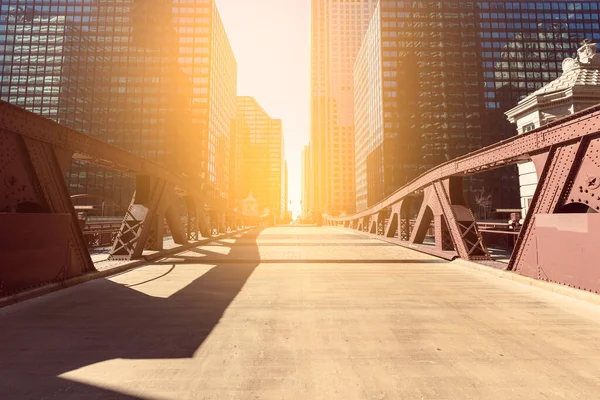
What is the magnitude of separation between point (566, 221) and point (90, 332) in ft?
31.6

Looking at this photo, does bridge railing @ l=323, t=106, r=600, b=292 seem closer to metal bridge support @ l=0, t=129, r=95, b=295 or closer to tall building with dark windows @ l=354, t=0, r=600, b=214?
metal bridge support @ l=0, t=129, r=95, b=295

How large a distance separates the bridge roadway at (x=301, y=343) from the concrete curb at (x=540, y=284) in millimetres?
196

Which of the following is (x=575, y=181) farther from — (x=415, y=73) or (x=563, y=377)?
(x=415, y=73)

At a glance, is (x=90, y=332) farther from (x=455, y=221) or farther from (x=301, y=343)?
(x=455, y=221)

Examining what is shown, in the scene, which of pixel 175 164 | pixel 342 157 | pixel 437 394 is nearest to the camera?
pixel 437 394

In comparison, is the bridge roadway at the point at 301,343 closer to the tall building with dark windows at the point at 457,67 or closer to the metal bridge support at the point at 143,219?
the metal bridge support at the point at 143,219

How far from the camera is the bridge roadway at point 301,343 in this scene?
298 cm

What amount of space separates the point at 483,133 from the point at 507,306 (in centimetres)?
9071

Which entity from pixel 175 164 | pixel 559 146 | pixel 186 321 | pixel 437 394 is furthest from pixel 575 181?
pixel 175 164

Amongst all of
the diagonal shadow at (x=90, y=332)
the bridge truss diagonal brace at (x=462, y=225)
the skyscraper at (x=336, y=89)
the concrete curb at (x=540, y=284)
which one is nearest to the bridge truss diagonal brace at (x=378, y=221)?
the bridge truss diagonal brace at (x=462, y=225)

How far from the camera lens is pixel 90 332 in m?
4.40

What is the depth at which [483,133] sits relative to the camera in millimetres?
79812

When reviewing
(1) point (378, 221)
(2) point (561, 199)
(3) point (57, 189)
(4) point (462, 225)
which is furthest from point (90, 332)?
(1) point (378, 221)

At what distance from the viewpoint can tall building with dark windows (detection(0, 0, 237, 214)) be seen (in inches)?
3115
